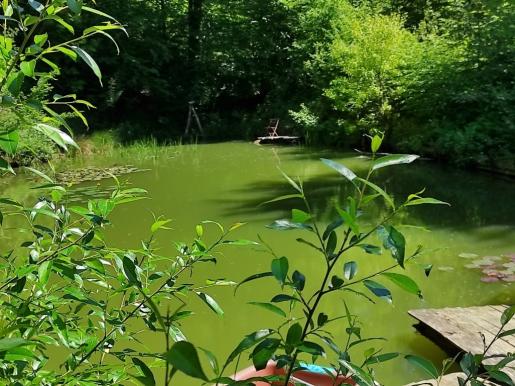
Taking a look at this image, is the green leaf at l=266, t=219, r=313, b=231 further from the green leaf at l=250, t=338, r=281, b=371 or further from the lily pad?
the lily pad

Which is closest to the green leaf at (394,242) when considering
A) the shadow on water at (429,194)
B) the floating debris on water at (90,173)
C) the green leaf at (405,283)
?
the green leaf at (405,283)

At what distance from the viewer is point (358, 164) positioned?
10320 millimetres

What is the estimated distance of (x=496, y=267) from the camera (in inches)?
193

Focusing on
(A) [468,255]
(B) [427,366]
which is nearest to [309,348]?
(B) [427,366]

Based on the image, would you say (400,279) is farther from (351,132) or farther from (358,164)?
(351,132)

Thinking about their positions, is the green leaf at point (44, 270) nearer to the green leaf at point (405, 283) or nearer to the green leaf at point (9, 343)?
the green leaf at point (9, 343)

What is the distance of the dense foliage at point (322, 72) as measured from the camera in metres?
10.0

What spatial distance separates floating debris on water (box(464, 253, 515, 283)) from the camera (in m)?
4.63

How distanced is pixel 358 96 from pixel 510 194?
15.4 ft

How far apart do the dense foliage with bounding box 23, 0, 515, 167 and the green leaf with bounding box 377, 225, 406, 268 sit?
700 cm

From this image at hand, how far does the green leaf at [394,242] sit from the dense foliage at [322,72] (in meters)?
7.00

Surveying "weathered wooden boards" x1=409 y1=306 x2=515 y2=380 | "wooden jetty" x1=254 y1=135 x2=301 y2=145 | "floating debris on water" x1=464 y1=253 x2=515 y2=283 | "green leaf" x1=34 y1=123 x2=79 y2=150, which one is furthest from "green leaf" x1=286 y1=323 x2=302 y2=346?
"wooden jetty" x1=254 y1=135 x2=301 y2=145

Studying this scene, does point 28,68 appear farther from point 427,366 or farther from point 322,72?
point 322,72

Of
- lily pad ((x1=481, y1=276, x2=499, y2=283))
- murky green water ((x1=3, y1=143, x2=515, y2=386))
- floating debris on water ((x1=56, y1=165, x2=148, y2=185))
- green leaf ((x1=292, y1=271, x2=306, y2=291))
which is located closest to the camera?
green leaf ((x1=292, y1=271, x2=306, y2=291))
